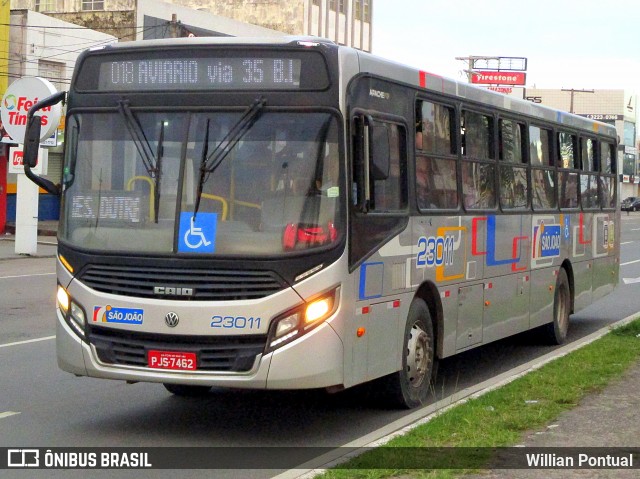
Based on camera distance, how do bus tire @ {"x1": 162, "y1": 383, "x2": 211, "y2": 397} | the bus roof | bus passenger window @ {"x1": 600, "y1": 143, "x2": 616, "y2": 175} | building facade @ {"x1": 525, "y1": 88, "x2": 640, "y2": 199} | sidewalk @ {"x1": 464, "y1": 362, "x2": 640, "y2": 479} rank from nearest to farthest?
sidewalk @ {"x1": 464, "y1": 362, "x2": 640, "y2": 479}
the bus roof
bus tire @ {"x1": 162, "y1": 383, "x2": 211, "y2": 397}
bus passenger window @ {"x1": 600, "y1": 143, "x2": 616, "y2": 175}
building facade @ {"x1": 525, "y1": 88, "x2": 640, "y2": 199}

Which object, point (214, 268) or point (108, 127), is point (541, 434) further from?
point (108, 127)

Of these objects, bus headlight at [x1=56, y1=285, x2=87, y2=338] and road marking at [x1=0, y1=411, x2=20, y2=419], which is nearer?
bus headlight at [x1=56, y1=285, x2=87, y2=338]

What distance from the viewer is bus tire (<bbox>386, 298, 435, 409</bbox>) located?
9312 mm

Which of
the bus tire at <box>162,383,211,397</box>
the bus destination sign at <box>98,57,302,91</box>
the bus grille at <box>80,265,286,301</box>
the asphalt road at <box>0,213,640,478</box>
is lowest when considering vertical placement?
the asphalt road at <box>0,213,640,478</box>

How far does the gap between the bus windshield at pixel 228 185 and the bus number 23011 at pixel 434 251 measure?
1759 mm

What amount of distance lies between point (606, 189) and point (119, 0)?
155ft

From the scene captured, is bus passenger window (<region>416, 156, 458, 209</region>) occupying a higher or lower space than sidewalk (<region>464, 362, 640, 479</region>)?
higher

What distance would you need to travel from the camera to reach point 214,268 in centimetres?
788

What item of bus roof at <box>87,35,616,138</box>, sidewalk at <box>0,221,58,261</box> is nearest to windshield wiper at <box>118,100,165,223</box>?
bus roof at <box>87,35,616,138</box>

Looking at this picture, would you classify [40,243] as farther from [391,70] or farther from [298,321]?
[298,321]

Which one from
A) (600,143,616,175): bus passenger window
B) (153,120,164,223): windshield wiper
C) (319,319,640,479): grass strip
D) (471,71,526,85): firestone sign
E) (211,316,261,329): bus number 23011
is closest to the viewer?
(319,319,640,479): grass strip

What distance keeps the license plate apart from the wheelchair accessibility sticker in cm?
73

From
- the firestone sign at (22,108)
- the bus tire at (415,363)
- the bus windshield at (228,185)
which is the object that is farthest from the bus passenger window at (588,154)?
the firestone sign at (22,108)

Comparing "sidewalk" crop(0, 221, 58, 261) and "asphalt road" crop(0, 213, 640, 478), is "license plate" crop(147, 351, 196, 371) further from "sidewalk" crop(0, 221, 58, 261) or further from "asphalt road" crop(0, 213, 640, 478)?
"sidewalk" crop(0, 221, 58, 261)
